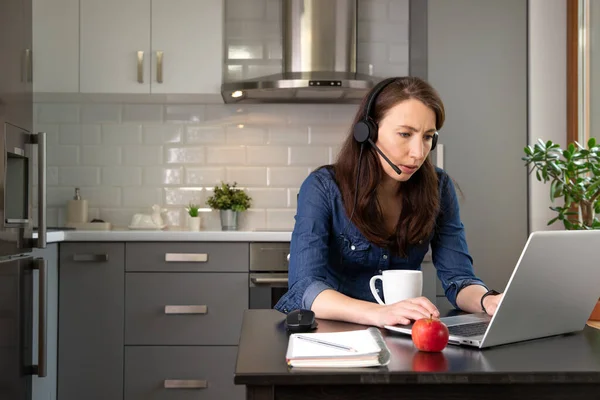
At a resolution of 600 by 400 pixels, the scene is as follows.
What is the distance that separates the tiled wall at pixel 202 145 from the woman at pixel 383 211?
7.01 feet

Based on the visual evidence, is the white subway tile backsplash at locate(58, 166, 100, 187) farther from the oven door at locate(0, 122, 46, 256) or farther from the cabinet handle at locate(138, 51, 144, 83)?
the oven door at locate(0, 122, 46, 256)

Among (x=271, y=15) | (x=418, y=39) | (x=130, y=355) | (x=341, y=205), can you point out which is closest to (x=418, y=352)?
(x=341, y=205)

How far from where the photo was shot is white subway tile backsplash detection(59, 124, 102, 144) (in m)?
4.31

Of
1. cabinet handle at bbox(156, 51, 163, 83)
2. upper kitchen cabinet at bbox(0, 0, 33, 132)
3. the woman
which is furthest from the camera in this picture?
cabinet handle at bbox(156, 51, 163, 83)

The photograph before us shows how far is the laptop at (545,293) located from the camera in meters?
1.28

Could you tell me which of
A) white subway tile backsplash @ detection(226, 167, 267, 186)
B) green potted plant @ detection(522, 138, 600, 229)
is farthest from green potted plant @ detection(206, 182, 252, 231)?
green potted plant @ detection(522, 138, 600, 229)

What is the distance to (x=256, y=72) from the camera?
4.26 meters

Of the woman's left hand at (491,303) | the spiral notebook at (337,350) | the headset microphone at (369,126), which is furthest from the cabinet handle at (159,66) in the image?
the spiral notebook at (337,350)

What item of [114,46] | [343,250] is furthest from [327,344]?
[114,46]

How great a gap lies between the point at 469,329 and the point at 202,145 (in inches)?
119

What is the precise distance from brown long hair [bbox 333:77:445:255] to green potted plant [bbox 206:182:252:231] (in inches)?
80.7

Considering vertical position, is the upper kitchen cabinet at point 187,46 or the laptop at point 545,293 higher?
the upper kitchen cabinet at point 187,46

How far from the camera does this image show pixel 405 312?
1512 mm

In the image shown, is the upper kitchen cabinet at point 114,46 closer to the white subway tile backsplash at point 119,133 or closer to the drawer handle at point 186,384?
the white subway tile backsplash at point 119,133
